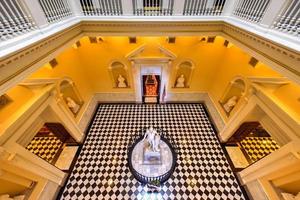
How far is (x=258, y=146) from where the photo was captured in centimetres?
629

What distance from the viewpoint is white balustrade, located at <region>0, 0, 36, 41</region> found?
96.4 inches

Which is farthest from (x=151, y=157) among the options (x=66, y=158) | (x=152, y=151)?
(x=66, y=158)

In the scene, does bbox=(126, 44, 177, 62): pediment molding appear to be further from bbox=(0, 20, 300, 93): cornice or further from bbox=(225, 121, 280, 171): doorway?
bbox=(225, 121, 280, 171): doorway

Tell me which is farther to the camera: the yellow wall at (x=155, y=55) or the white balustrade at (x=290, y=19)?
the yellow wall at (x=155, y=55)

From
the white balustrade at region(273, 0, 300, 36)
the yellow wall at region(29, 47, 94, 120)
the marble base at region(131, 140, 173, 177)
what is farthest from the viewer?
the marble base at region(131, 140, 173, 177)

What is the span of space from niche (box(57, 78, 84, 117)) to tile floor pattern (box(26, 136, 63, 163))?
56.9 inches

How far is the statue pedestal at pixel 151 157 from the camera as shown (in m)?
5.21

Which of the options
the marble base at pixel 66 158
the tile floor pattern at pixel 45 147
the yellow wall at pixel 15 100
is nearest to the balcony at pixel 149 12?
the yellow wall at pixel 15 100

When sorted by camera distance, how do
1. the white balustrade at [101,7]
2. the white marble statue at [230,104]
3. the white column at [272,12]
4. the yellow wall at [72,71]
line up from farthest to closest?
1. the white marble statue at [230,104]
2. the yellow wall at [72,71]
3. the white balustrade at [101,7]
4. the white column at [272,12]

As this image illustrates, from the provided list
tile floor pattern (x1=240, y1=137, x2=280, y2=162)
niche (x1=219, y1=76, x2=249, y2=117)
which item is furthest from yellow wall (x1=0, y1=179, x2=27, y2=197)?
tile floor pattern (x1=240, y1=137, x2=280, y2=162)

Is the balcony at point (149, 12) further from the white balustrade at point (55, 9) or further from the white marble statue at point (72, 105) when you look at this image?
the white marble statue at point (72, 105)

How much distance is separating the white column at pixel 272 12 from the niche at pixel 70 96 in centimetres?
591

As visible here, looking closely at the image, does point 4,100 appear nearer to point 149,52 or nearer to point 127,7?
point 127,7

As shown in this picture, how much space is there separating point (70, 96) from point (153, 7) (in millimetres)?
4522
